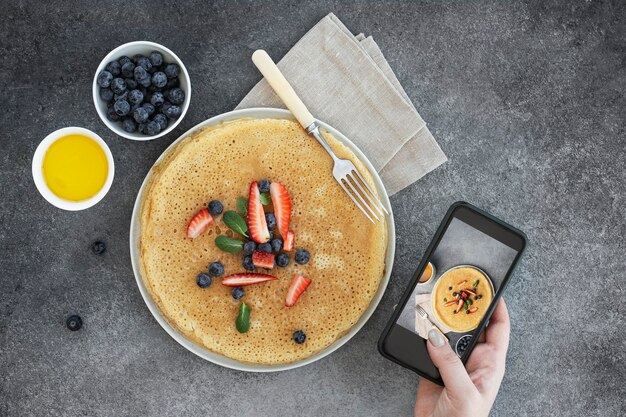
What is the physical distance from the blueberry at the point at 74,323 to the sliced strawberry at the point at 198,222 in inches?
23.9

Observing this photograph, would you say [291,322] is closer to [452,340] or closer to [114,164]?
[452,340]

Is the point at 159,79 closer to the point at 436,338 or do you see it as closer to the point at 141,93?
the point at 141,93

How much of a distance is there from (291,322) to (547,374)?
3.62ft

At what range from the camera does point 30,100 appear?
221cm

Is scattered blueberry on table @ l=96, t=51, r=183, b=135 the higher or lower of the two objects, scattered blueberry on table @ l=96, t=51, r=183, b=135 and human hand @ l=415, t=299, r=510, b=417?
the higher

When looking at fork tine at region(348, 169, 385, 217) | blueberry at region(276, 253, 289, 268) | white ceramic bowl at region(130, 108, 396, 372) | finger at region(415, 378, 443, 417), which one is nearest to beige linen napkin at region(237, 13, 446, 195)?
white ceramic bowl at region(130, 108, 396, 372)

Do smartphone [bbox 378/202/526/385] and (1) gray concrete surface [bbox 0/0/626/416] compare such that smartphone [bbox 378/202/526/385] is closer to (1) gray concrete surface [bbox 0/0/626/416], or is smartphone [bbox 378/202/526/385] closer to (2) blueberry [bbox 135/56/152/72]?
(1) gray concrete surface [bbox 0/0/626/416]

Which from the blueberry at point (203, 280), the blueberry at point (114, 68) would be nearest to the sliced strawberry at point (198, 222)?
the blueberry at point (203, 280)

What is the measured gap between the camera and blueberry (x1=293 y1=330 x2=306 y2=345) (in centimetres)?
207

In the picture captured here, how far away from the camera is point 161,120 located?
203cm

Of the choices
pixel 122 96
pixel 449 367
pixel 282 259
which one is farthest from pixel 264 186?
pixel 449 367

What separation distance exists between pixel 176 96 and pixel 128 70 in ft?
0.61

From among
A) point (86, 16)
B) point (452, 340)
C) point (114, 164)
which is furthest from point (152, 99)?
point (452, 340)

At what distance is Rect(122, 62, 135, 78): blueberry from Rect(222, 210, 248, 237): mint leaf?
587mm
